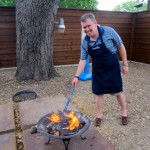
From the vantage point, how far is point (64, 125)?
6.55 feet

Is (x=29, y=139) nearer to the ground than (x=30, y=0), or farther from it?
nearer to the ground

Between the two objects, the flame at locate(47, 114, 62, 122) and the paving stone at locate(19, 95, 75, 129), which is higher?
the flame at locate(47, 114, 62, 122)

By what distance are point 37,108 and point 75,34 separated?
14.2ft

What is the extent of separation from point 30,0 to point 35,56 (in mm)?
1223

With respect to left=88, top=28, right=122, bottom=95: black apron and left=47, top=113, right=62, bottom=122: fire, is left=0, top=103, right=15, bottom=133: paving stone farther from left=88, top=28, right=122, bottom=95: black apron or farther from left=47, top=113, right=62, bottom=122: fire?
left=88, top=28, right=122, bottom=95: black apron

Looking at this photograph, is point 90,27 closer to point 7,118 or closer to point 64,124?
point 64,124

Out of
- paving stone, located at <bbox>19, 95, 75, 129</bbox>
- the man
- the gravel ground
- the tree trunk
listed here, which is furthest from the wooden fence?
the man

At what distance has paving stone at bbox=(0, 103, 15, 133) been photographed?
2.42 m

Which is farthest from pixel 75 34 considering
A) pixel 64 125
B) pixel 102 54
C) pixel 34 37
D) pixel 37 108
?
pixel 64 125

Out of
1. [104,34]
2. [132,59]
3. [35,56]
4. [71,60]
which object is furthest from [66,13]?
[104,34]

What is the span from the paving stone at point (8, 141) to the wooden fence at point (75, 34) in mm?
4356

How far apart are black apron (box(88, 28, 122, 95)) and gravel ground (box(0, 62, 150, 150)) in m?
0.54

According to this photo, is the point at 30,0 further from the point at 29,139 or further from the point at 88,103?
the point at 29,139

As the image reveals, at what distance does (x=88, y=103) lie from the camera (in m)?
3.46
